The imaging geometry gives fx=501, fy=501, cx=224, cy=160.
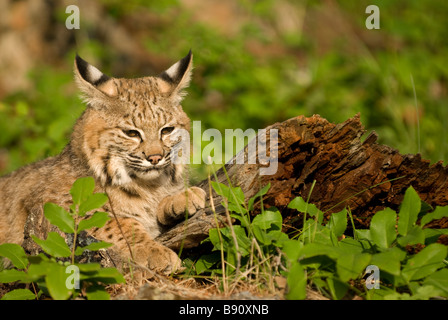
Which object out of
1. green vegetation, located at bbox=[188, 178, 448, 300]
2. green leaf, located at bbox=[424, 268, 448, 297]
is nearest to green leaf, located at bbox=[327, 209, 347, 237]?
green vegetation, located at bbox=[188, 178, 448, 300]

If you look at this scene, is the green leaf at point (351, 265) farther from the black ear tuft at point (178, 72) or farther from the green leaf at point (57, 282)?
the black ear tuft at point (178, 72)

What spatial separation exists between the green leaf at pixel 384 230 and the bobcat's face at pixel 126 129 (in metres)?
1.68

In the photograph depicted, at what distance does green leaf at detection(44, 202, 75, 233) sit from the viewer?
113 inches

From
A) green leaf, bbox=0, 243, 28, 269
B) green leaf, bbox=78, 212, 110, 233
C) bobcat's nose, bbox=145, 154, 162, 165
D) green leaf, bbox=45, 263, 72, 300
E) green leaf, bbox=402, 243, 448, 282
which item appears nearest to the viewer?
green leaf, bbox=45, 263, 72, 300

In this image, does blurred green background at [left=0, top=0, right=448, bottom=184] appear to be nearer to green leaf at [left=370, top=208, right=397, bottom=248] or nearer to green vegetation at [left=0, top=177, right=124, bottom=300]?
green vegetation at [left=0, top=177, right=124, bottom=300]

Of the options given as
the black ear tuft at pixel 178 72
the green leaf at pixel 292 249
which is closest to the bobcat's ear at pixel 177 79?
the black ear tuft at pixel 178 72

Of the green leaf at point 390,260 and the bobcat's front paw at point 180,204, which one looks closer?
the green leaf at point 390,260

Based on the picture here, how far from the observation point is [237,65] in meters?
7.49

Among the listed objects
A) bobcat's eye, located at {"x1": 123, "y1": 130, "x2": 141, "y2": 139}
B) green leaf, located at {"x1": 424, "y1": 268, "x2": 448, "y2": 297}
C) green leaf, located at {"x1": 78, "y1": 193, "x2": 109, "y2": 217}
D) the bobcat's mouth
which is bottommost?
green leaf, located at {"x1": 424, "y1": 268, "x2": 448, "y2": 297}

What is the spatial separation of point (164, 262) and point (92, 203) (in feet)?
2.17

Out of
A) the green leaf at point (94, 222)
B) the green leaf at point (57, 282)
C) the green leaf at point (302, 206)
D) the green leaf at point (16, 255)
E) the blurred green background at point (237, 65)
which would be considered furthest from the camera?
the blurred green background at point (237, 65)

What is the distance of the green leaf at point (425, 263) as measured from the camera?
2.76 metres

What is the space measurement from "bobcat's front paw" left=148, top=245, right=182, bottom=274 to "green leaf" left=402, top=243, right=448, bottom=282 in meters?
1.41

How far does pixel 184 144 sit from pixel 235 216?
117 centimetres
